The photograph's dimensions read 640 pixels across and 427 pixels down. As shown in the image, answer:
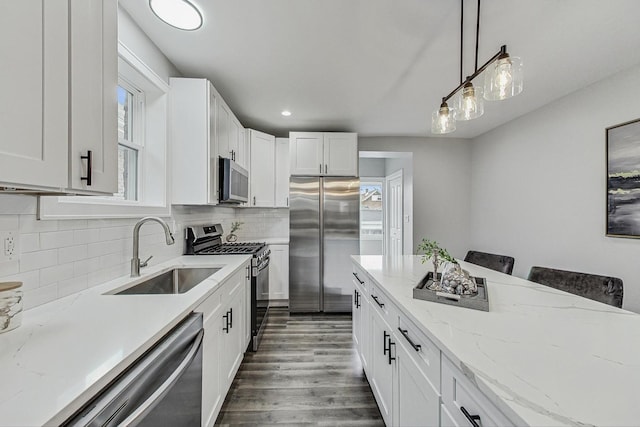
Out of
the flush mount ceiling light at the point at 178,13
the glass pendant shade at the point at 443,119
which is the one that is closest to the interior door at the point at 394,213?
the glass pendant shade at the point at 443,119

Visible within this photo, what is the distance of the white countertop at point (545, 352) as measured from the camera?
0.55 m

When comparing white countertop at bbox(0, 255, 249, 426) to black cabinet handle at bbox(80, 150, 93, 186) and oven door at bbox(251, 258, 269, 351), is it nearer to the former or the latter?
black cabinet handle at bbox(80, 150, 93, 186)

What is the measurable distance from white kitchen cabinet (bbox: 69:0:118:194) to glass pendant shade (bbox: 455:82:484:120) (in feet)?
5.74

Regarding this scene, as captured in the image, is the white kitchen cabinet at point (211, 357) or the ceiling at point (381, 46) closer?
the white kitchen cabinet at point (211, 357)

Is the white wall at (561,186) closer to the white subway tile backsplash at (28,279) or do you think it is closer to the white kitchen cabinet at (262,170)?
the white kitchen cabinet at (262,170)

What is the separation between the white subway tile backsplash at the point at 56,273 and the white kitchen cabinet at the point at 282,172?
2646 millimetres

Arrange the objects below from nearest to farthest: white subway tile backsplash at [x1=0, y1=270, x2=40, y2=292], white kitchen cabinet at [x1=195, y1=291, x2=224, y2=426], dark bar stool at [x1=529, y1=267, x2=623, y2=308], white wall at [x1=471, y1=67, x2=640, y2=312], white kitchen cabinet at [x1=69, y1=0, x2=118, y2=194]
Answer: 1. white kitchen cabinet at [x1=69, y1=0, x2=118, y2=194]
2. white subway tile backsplash at [x1=0, y1=270, x2=40, y2=292]
3. white kitchen cabinet at [x1=195, y1=291, x2=224, y2=426]
4. dark bar stool at [x1=529, y1=267, x2=623, y2=308]
5. white wall at [x1=471, y1=67, x2=640, y2=312]

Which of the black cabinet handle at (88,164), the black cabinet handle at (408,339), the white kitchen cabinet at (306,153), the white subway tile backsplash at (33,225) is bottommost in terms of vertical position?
the black cabinet handle at (408,339)

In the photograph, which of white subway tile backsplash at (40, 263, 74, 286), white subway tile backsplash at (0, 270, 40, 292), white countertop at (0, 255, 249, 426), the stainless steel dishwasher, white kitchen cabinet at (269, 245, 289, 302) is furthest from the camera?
white kitchen cabinet at (269, 245, 289, 302)

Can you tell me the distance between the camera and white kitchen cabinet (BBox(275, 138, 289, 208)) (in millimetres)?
3783

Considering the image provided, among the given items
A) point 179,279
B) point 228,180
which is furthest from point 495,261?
point 179,279

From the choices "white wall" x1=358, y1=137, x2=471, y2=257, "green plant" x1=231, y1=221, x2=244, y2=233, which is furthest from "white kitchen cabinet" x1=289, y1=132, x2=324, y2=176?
"green plant" x1=231, y1=221, x2=244, y2=233

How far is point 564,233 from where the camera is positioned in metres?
2.64

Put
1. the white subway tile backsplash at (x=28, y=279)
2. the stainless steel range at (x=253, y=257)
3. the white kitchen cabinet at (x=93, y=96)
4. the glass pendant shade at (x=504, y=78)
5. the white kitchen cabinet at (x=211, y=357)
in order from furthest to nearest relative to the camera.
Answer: the stainless steel range at (x=253, y=257) → the white kitchen cabinet at (x=211, y=357) → the glass pendant shade at (x=504, y=78) → the white subway tile backsplash at (x=28, y=279) → the white kitchen cabinet at (x=93, y=96)
